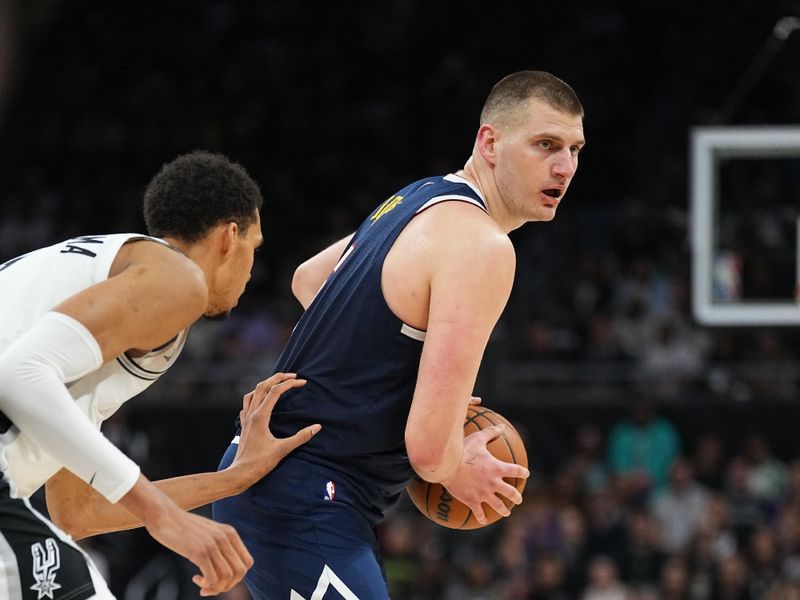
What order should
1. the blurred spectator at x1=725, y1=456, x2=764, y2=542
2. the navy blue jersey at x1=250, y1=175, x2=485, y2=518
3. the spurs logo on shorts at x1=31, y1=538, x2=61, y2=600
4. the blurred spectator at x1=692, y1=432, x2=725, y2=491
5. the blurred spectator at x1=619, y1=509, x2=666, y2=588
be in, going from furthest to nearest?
the blurred spectator at x1=692, y1=432, x2=725, y2=491 < the blurred spectator at x1=725, y1=456, x2=764, y2=542 < the blurred spectator at x1=619, y1=509, x2=666, y2=588 < the navy blue jersey at x1=250, y1=175, x2=485, y2=518 < the spurs logo on shorts at x1=31, y1=538, x2=61, y2=600

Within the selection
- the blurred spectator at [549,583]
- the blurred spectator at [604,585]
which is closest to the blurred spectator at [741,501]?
the blurred spectator at [604,585]

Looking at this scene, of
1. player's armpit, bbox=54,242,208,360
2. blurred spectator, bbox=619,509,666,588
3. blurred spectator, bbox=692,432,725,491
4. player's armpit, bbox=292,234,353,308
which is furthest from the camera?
blurred spectator, bbox=692,432,725,491

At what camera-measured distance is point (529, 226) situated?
1349 cm

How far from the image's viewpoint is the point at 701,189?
26.7 feet

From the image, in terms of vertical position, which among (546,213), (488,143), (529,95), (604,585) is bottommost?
(604,585)

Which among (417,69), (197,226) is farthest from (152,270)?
(417,69)

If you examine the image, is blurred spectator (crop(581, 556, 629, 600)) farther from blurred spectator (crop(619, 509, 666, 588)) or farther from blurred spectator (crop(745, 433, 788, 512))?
blurred spectator (crop(745, 433, 788, 512))

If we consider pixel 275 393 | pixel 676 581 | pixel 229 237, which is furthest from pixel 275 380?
pixel 676 581

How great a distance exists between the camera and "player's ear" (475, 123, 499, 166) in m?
3.66

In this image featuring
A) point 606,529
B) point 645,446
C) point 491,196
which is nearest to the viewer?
point 491,196

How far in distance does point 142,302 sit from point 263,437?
65 cm

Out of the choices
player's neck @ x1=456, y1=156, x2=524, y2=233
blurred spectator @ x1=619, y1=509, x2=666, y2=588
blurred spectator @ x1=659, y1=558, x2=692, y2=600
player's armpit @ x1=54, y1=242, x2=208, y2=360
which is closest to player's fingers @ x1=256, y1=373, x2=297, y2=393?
player's armpit @ x1=54, y1=242, x2=208, y2=360

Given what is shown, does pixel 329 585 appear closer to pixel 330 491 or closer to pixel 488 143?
pixel 330 491

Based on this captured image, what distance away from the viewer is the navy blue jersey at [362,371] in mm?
3398
